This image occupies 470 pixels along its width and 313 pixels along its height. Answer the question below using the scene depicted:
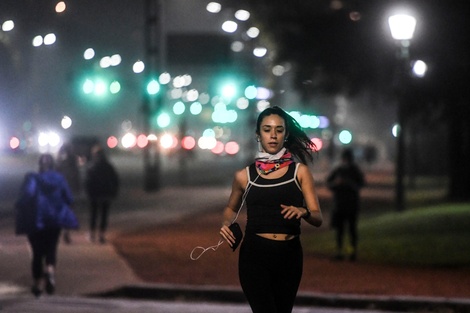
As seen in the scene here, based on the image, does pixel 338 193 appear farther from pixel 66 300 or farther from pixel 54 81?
pixel 54 81

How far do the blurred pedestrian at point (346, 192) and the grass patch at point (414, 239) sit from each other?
72cm

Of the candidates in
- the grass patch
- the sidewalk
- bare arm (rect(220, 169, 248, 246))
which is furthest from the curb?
bare arm (rect(220, 169, 248, 246))

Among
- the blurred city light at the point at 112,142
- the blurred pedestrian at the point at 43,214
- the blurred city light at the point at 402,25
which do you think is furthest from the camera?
the blurred city light at the point at 112,142

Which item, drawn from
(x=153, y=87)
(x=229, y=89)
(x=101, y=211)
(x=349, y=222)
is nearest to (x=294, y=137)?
(x=349, y=222)

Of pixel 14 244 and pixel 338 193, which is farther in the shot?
pixel 14 244

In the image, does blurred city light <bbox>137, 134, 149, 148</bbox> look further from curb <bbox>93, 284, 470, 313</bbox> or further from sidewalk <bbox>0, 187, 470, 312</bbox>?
curb <bbox>93, 284, 470, 313</bbox>

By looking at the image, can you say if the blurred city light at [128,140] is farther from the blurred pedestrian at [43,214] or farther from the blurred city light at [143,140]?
the blurred pedestrian at [43,214]

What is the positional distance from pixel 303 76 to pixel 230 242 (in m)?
32.3

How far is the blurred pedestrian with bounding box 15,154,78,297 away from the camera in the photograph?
13.2 metres

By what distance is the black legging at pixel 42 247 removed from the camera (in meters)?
13.3

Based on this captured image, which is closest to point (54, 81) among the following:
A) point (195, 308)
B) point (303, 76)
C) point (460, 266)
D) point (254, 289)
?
point (303, 76)

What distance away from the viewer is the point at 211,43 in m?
45.0

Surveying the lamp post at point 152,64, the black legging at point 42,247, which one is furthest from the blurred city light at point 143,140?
the black legging at point 42,247

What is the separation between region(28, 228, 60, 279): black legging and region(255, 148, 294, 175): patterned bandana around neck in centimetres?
678
